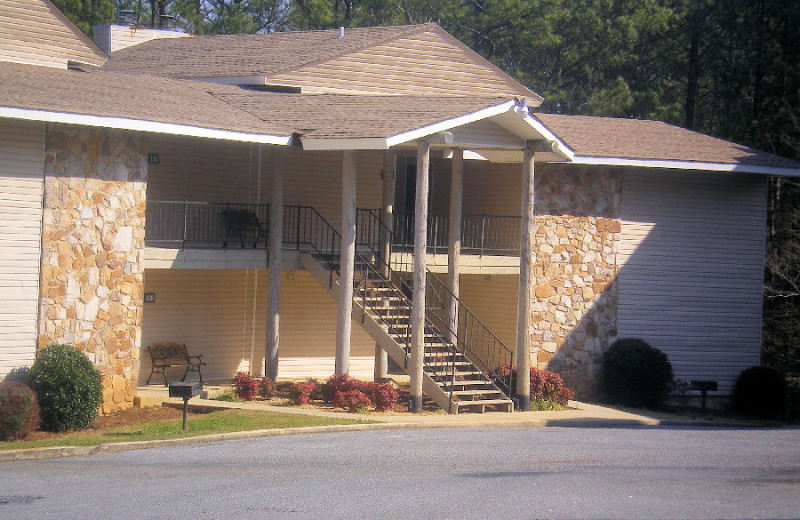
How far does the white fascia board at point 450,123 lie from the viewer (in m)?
17.6

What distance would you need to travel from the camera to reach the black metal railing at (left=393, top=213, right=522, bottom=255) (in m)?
23.6

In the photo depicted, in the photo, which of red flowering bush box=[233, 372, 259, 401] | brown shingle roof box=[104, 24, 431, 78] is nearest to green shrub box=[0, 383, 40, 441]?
red flowering bush box=[233, 372, 259, 401]

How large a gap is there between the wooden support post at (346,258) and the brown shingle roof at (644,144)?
5.16 meters

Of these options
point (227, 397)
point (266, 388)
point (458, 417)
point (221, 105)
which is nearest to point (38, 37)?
point (221, 105)

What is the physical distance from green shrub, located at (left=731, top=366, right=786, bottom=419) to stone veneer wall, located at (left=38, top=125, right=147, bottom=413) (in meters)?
13.9

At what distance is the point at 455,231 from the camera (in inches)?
842

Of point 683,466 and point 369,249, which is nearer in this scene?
point 683,466

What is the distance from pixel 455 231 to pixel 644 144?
5.77 m

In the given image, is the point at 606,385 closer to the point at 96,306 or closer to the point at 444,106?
the point at 444,106

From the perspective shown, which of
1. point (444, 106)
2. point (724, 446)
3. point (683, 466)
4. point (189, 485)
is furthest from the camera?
point (444, 106)

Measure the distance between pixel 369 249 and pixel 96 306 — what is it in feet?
24.4

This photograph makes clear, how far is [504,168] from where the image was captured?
23781 mm

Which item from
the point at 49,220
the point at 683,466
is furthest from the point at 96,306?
the point at 683,466

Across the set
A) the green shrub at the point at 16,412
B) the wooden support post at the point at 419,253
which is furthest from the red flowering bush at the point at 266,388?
the green shrub at the point at 16,412
